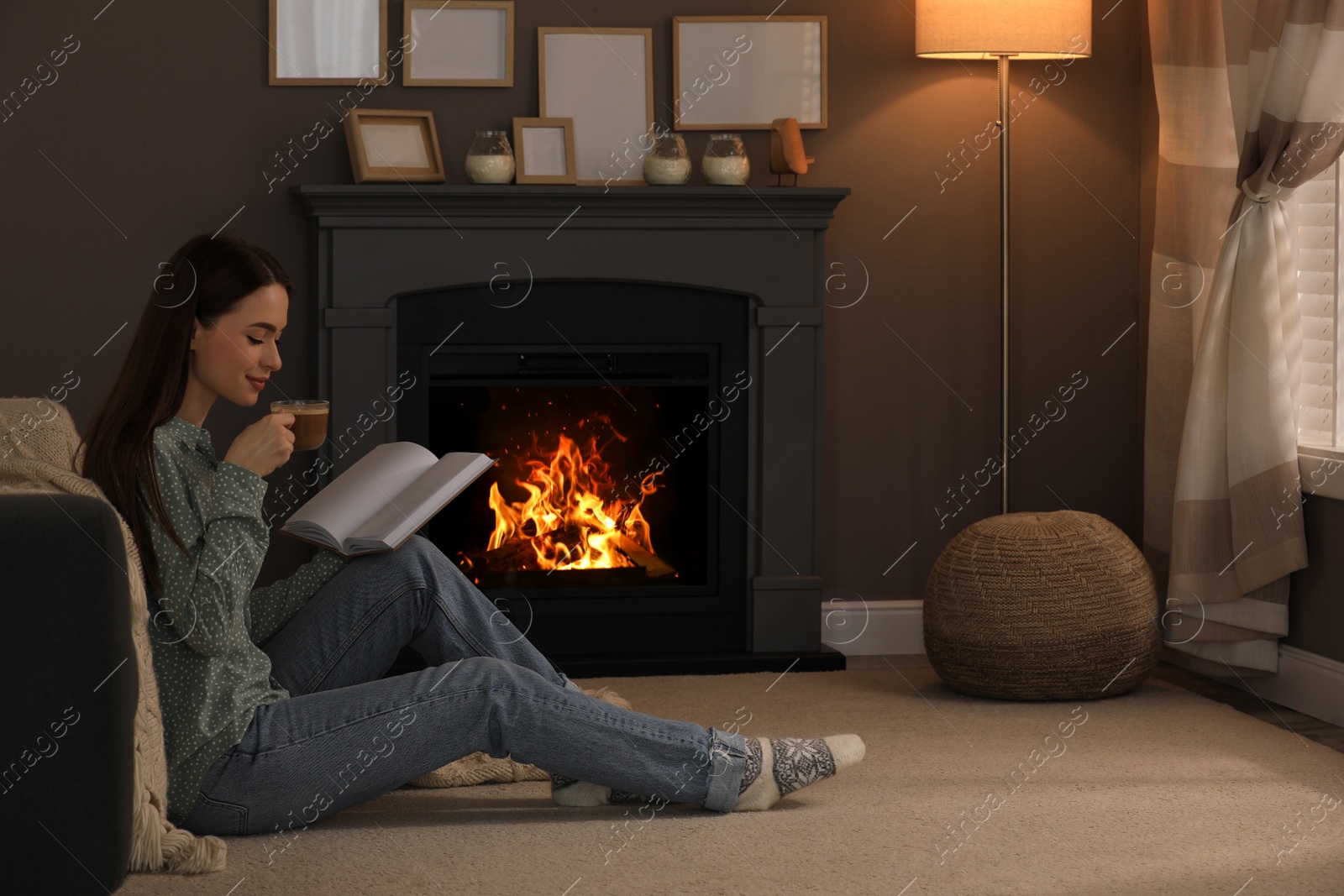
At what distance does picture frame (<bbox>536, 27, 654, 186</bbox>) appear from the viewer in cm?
358

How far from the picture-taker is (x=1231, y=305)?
3.17 meters

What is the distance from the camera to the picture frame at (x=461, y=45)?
3.54m

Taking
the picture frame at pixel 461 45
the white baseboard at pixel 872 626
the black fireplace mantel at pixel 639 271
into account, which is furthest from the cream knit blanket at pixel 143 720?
the white baseboard at pixel 872 626

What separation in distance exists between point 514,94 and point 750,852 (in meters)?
2.19

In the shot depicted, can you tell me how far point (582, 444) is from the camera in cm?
365

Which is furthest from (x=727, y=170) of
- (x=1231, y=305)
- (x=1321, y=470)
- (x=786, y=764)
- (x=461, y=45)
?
(x=786, y=764)

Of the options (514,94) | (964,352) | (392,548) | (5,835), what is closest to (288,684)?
(392,548)

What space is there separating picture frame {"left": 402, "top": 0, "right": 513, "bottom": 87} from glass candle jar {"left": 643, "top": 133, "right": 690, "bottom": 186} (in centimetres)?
42

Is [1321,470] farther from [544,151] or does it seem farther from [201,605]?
[201,605]

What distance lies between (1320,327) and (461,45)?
2.14m

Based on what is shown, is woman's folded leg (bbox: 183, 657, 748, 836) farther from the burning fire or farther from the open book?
the burning fire

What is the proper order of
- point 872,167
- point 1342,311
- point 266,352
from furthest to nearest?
point 872,167 → point 1342,311 → point 266,352

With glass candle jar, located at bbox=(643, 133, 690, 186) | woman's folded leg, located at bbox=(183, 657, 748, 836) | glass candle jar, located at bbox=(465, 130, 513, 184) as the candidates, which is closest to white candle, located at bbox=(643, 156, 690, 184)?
glass candle jar, located at bbox=(643, 133, 690, 186)

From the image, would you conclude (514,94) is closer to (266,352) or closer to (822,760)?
(266,352)
